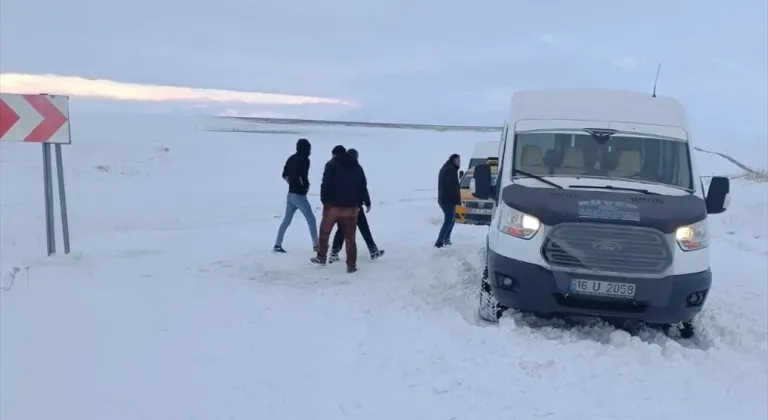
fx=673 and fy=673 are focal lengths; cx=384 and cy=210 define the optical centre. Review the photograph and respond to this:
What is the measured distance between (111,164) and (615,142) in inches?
1062

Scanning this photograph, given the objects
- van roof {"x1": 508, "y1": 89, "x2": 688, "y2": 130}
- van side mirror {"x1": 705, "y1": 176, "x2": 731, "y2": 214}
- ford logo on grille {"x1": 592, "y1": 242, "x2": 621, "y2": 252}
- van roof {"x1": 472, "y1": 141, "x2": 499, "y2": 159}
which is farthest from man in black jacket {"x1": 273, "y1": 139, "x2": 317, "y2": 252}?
van roof {"x1": 472, "y1": 141, "x2": 499, "y2": 159}

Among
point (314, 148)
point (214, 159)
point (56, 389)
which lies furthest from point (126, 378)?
point (314, 148)

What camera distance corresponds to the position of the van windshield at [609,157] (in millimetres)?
7098

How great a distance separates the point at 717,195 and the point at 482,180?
2.46m

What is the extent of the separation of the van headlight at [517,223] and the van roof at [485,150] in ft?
→ 41.6

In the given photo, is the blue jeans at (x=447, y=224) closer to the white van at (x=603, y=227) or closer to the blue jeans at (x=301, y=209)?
the blue jeans at (x=301, y=209)

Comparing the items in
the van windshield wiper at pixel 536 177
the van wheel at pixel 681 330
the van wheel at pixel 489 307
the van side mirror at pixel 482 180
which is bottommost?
the van wheel at pixel 681 330

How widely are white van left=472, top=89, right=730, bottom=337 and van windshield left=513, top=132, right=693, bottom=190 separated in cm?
1

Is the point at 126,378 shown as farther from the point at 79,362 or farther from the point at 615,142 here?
the point at 615,142

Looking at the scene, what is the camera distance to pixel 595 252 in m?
6.09

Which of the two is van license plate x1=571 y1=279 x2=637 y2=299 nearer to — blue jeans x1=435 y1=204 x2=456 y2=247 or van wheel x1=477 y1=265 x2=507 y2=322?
van wheel x1=477 y1=265 x2=507 y2=322

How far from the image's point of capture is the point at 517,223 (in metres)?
6.40

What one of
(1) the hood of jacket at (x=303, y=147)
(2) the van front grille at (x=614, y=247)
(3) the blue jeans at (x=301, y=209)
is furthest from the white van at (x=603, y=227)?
(3) the blue jeans at (x=301, y=209)

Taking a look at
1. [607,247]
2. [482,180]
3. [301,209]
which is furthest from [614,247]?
[301,209]
